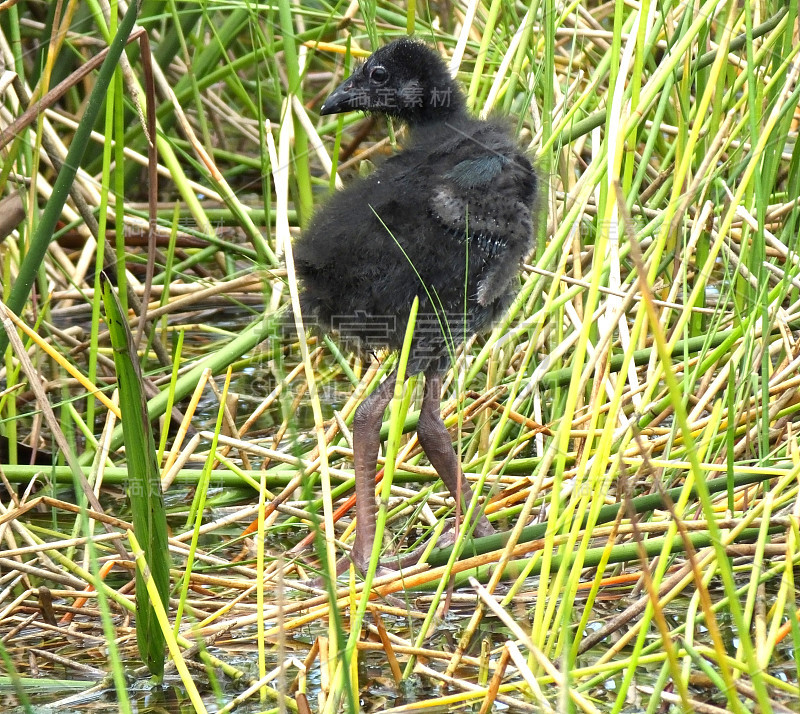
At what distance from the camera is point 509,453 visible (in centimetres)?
225

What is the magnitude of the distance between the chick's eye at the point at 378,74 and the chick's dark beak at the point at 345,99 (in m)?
0.05

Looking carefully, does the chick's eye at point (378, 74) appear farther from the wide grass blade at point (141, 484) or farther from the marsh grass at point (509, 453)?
the wide grass blade at point (141, 484)

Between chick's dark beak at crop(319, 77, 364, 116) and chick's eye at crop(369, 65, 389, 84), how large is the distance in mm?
50

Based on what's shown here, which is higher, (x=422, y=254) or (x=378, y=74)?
(x=378, y=74)

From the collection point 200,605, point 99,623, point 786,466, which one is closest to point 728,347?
point 786,466

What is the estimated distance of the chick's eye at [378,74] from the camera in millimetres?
2496

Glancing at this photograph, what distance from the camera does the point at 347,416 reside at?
2.90m

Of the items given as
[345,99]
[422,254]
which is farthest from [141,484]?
[345,99]

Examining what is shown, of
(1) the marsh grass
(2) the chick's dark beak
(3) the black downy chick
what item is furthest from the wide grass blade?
(2) the chick's dark beak

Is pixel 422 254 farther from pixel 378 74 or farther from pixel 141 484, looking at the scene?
pixel 141 484

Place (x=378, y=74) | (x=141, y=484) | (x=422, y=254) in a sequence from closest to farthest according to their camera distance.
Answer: (x=141, y=484) < (x=422, y=254) < (x=378, y=74)

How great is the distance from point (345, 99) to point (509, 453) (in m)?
0.92

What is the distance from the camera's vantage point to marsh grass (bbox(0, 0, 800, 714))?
1654mm

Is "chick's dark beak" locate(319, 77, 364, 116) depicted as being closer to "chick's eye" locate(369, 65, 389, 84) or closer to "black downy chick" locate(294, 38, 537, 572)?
"chick's eye" locate(369, 65, 389, 84)
